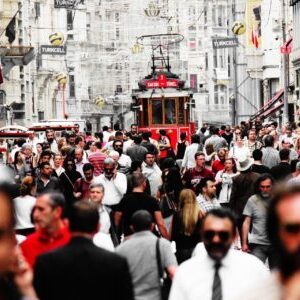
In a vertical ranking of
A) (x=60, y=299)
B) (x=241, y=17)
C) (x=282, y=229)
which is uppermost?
(x=241, y=17)

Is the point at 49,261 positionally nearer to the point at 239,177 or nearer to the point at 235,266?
the point at 235,266

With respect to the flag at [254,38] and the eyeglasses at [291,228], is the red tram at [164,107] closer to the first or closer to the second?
the flag at [254,38]

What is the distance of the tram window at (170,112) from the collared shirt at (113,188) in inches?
1197

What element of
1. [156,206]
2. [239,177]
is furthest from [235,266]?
[239,177]

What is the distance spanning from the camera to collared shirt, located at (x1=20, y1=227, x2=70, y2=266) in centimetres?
875

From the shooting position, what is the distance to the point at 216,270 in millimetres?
7449

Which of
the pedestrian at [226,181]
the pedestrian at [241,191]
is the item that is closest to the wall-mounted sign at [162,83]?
the pedestrian at [226,181]

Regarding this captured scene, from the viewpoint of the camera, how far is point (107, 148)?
86.4 ft

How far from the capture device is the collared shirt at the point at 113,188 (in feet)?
53.4

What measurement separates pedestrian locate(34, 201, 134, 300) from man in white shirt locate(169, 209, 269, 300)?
47 centimetres

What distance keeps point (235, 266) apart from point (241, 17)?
84.6 meters

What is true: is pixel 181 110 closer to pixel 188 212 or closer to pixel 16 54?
pixel 16 54

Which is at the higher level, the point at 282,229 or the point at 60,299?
the point at 282,229

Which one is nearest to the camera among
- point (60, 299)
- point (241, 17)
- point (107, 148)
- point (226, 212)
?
point (60, 299)
